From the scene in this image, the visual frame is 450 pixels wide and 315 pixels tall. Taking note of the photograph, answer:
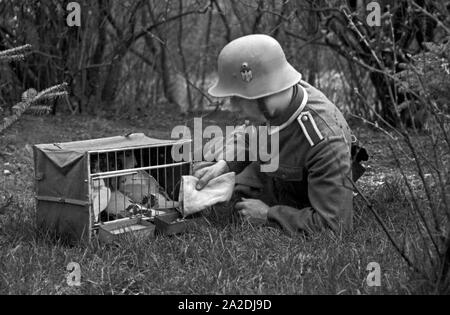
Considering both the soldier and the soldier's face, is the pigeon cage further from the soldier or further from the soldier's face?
the soldier's face

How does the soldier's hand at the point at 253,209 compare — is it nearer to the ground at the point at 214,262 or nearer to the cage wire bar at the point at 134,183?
the ground at the point at 214,262

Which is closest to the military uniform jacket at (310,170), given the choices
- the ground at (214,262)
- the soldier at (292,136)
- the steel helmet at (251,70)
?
the soldier at (292,136)

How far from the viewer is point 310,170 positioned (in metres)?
3.19

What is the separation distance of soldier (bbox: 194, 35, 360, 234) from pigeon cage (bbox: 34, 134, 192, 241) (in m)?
0.20

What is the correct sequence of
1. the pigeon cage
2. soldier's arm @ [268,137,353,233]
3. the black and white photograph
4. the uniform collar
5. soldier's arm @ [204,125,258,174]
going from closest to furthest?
the black and white photograph, the pigeon cage, soldier's arm @ [268,137,353,233], the uniform collar, soldier's arm @ [204,125,258,174]

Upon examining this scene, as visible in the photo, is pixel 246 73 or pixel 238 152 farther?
pixel 238 152

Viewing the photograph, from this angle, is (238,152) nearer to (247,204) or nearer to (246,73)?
(247,204)

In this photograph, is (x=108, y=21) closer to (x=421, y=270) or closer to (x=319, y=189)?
(x=319, y=189)

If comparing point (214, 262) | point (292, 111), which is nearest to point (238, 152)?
point (292, 111)

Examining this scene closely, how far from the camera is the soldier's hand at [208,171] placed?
335 centimetres

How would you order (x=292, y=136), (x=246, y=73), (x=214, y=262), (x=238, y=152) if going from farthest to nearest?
(x=238, y=152) < (x=292, y=136) < (x=246, y=73) < (x=214, y=262)

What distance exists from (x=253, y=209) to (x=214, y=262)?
23.9 inches

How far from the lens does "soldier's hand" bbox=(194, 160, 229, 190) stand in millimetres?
3346

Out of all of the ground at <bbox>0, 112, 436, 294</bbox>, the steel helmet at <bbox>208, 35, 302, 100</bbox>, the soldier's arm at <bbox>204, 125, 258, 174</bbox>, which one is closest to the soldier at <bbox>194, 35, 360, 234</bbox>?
the steel helmet at <bbox>208, 35, 302, 100</bbox>
